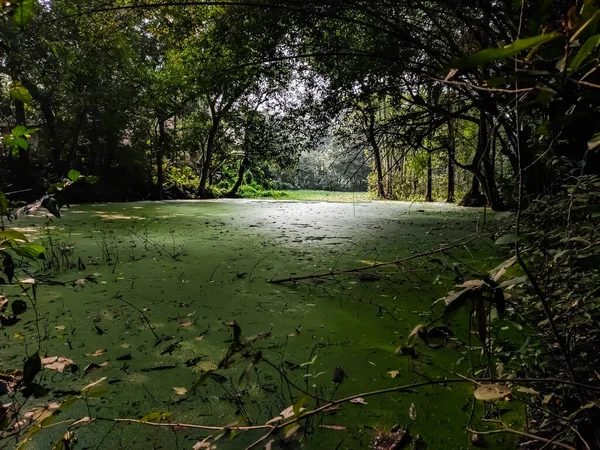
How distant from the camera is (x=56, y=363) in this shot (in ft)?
3.49

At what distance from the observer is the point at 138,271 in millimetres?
2131

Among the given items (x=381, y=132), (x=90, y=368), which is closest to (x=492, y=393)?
(x=90, y=368)

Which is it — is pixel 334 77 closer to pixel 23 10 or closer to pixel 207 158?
pixel 23 10

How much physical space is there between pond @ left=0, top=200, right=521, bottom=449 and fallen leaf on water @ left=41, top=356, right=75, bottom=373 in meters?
0.02

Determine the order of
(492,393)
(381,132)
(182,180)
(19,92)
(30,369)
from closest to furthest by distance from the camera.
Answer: (492,393) → (30,369) → (19,92) → (381,132) → (182,180)

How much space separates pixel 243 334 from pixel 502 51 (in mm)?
1225

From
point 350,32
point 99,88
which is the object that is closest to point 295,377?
point 350,32

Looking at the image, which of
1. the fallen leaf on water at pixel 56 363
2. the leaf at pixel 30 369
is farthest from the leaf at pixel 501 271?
the fallen leaf on water at pixel 56 363

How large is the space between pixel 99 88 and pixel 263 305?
671 cm

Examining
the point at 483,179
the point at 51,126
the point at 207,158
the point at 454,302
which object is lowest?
the point at 454,302

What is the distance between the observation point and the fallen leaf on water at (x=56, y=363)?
102 centimetres

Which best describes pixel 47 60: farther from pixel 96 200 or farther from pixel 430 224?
pixel 430 224

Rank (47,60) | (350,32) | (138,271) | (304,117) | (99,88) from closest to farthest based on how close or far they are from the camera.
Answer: (138,271) → (350,32) → (304,117) → (47,60) → (99,88)

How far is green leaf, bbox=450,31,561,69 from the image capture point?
0.26 metres
